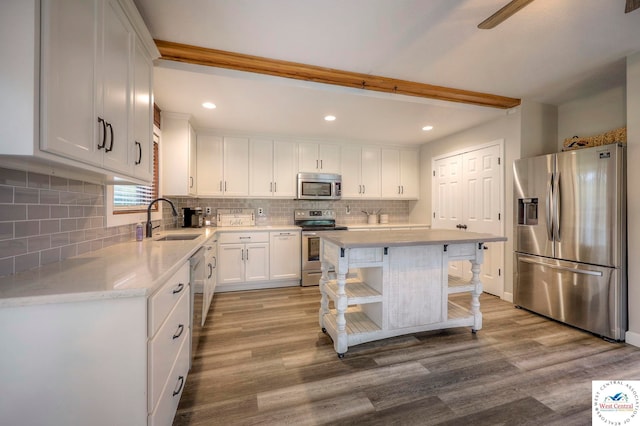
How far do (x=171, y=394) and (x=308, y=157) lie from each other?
356 cm

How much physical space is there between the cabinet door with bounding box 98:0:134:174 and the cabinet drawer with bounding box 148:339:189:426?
1.13 metres

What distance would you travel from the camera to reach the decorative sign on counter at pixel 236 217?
4078 millimetres

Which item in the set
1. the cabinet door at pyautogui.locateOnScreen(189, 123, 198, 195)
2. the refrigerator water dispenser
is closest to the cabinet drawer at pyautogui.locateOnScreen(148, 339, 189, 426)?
the cabinet door at pyautogui.locateOnScreen(189, 123, 198, 195)

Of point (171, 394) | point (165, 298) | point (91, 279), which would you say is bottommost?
point (171, 394)

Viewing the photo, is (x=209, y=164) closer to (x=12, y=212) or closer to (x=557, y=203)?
(x=12, y=212)

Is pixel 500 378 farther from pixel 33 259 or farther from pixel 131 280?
pixel 33 259

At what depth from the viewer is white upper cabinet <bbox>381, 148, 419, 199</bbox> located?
4736 mm

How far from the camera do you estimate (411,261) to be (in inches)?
89.4

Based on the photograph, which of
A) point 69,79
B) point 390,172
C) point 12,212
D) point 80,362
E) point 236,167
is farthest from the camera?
point 390,172

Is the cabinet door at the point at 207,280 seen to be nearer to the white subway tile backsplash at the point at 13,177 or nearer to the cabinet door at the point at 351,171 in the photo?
the white subway tile backsplash at the point at 13,177

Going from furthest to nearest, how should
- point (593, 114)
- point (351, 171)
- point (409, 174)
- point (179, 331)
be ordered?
point (409, 174)
point (351, 171)
point (593, 114)
point (179, 331)

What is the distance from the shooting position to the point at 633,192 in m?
2.19

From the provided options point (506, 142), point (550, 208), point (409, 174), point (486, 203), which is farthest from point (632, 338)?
point (409, 174)

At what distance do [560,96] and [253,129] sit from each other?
3.93 metres
